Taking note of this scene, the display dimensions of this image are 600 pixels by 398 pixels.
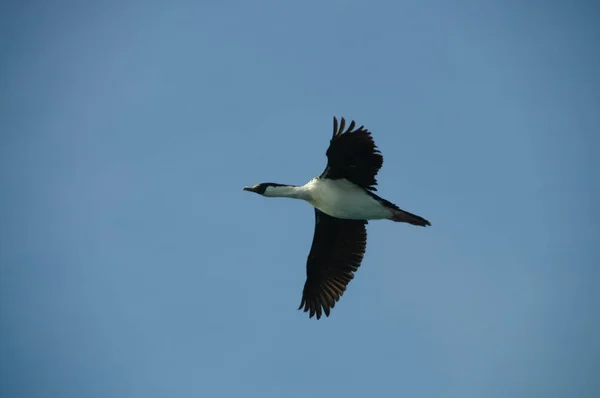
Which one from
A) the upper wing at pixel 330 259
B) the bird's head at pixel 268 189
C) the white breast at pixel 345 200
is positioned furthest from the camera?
the upper wing at pixel 330 259

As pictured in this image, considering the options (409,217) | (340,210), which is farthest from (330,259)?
(409,217)

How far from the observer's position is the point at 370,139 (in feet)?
52.6

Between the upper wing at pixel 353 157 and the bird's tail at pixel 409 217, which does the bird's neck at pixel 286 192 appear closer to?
the upper wing at pixel 353 157

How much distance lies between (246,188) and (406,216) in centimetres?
407

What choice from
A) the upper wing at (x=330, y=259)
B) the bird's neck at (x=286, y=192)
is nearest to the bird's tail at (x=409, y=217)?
the upper wing at (x=330, y=259)

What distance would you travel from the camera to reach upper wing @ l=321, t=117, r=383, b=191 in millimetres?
15992

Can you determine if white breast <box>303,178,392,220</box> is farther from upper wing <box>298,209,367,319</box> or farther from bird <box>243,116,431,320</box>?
upper wing <box>298,209,367,319</box>

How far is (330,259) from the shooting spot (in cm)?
1867

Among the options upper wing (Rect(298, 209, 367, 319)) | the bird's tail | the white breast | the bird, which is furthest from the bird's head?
the bird's tail

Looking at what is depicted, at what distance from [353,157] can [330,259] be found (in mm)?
3403

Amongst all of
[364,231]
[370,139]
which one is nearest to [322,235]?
[364,231]

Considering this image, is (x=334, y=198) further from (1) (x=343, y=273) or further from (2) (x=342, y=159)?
(1) (x=343, y=273)

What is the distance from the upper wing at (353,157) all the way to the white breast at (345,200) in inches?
7.6

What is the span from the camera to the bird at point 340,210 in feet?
53.6
